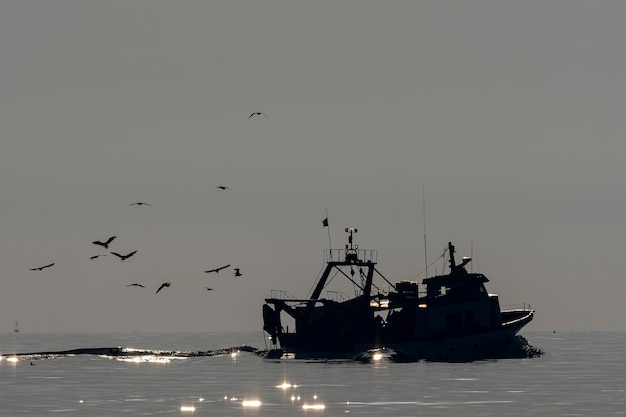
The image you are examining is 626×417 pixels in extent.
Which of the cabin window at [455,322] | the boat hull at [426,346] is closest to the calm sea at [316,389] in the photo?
the boat hull at [426,346]

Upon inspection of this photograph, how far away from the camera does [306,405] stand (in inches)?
2972

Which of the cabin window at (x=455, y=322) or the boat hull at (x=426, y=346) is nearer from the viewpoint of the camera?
the boat hull at (x=426, y=346)

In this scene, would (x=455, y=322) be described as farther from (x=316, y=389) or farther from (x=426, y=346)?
(x=316, y=389)

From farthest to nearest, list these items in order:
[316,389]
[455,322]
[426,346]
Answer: [455,322]
[426,346]
[316,389]

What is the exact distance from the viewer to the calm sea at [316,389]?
240 feet

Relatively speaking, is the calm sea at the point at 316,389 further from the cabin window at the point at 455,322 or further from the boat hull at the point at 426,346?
the cabin window at the point at 455,322

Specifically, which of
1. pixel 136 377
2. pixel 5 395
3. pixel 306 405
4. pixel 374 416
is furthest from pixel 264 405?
pixel 136 377

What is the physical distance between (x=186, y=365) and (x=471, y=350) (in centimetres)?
2931

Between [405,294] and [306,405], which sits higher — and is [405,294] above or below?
above

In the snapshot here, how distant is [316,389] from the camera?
8675 centimetres

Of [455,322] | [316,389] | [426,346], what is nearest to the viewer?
[316,389]

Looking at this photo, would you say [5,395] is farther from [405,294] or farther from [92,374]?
[405,294]

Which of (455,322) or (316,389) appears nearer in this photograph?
(316,389)

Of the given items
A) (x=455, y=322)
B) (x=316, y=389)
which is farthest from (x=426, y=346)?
(x=316, y=389)
